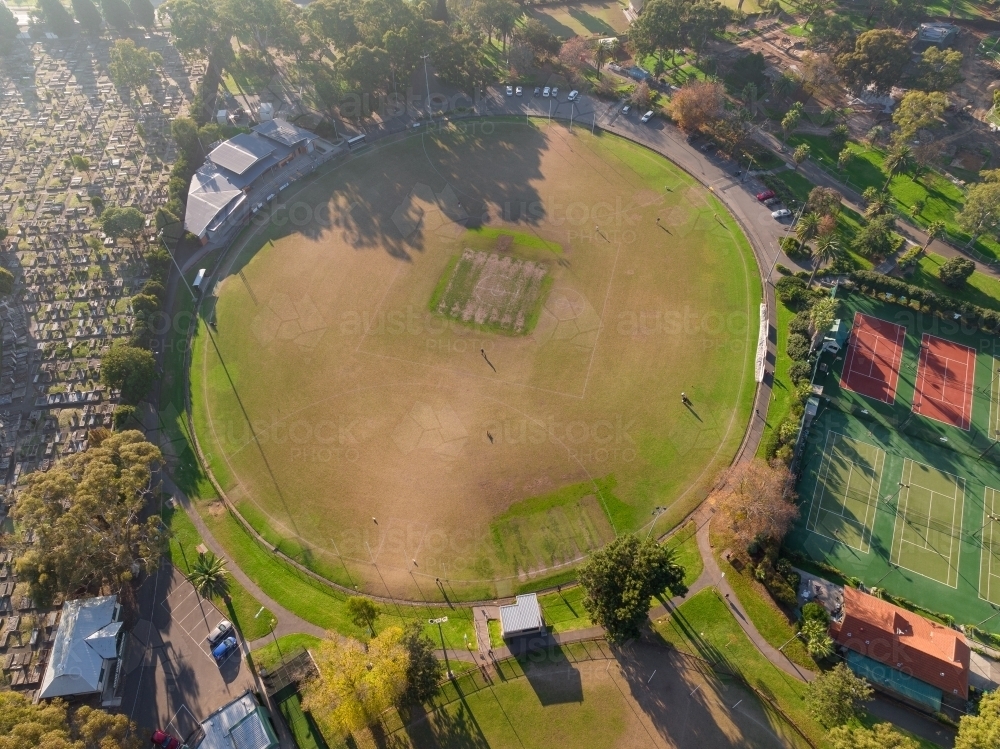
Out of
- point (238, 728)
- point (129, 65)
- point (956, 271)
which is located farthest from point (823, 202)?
point (129, 65)

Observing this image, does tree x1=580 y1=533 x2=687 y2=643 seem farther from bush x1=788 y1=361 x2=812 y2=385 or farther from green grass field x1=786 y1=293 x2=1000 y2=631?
bush x1=788 y1=361 x2=812 y2=385

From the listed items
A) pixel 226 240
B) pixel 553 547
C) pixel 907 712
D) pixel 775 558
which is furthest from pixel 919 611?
pixel 226 240

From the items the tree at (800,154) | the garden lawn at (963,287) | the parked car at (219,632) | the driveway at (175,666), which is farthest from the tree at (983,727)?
the tree at (800,154)

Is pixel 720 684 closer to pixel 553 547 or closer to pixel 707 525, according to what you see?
pixel 707 525

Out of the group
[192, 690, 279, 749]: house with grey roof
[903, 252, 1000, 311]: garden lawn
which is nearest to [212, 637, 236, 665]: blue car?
[192, 690, 279, 749]: house with grey roof

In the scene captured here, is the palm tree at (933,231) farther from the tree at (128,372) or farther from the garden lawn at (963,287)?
the tree at (128,372)
